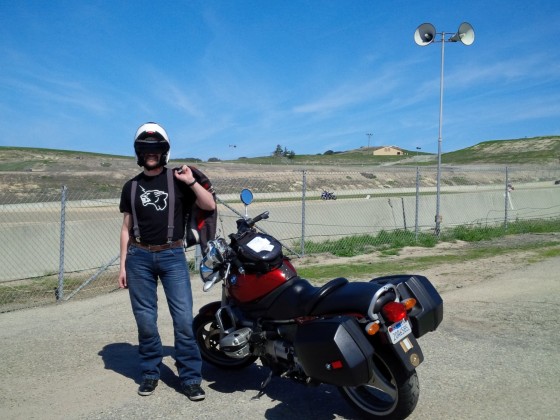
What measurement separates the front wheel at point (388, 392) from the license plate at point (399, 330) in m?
0.16

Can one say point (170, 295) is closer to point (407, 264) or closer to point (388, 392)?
point (388, 392)

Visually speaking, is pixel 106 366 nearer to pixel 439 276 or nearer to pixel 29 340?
pixel 29 340

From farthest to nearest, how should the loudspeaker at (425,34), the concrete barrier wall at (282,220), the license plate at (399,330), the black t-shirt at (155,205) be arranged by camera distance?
the loudspeaker at (425,34), the concrete barrier wall at (282,220), the black t-shirt at (155,205), the license plate at (399,330)

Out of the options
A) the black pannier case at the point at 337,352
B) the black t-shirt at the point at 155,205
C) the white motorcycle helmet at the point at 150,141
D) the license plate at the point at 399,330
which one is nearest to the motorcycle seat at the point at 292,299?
the black pannier case at the point at 337,352

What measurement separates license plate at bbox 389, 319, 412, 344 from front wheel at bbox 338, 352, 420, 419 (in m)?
0.16

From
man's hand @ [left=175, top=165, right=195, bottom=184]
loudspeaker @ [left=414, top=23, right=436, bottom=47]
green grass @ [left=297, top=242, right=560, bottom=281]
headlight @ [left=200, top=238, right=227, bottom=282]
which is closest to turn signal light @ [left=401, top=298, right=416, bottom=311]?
headlight @ [left=200, top=238, right=227, bottom=282]

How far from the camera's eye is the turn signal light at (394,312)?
11.3 feet

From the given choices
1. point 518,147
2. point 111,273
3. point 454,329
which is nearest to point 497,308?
point 454,329

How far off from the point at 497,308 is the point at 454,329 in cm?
114

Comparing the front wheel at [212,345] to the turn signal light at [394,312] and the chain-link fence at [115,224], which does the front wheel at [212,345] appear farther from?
the chain-link fence at [115,224]

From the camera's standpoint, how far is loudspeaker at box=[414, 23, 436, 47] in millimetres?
13945

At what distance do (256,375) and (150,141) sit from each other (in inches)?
89.1

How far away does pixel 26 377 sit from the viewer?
16.0ft

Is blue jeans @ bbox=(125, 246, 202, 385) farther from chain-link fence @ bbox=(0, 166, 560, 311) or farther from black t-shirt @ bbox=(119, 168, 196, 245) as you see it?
chain-link fence @ bbox=(0, 166, 560, 311)
